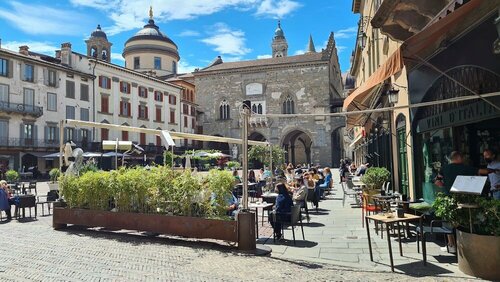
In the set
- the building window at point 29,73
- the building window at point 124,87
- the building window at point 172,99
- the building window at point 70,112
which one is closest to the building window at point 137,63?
the building window at point 172,99

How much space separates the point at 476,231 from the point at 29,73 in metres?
36.8

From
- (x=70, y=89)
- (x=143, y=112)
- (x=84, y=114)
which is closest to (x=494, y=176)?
(x=70, y=89)

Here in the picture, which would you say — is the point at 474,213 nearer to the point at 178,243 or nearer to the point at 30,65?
the point at 178,243

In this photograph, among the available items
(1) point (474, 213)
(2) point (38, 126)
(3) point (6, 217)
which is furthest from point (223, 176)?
(2) point (38, 126)

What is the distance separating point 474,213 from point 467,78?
3792mm

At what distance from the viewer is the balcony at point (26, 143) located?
1249 inches

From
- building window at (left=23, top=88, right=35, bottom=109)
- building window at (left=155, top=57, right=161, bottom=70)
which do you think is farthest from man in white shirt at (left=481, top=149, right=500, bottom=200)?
building window at (left=155, top=57, right=161, bottom=70)

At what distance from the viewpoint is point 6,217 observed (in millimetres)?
11641

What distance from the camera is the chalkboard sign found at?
4.93 meters

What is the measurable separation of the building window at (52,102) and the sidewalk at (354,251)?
32693 mm

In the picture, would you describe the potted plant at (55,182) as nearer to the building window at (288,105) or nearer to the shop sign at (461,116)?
the shop sign at (461,116)

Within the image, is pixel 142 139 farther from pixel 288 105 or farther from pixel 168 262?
pixel 168 262

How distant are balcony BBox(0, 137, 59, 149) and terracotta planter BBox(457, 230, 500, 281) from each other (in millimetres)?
34349

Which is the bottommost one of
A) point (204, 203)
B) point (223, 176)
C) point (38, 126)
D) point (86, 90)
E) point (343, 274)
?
point (343, 274)
